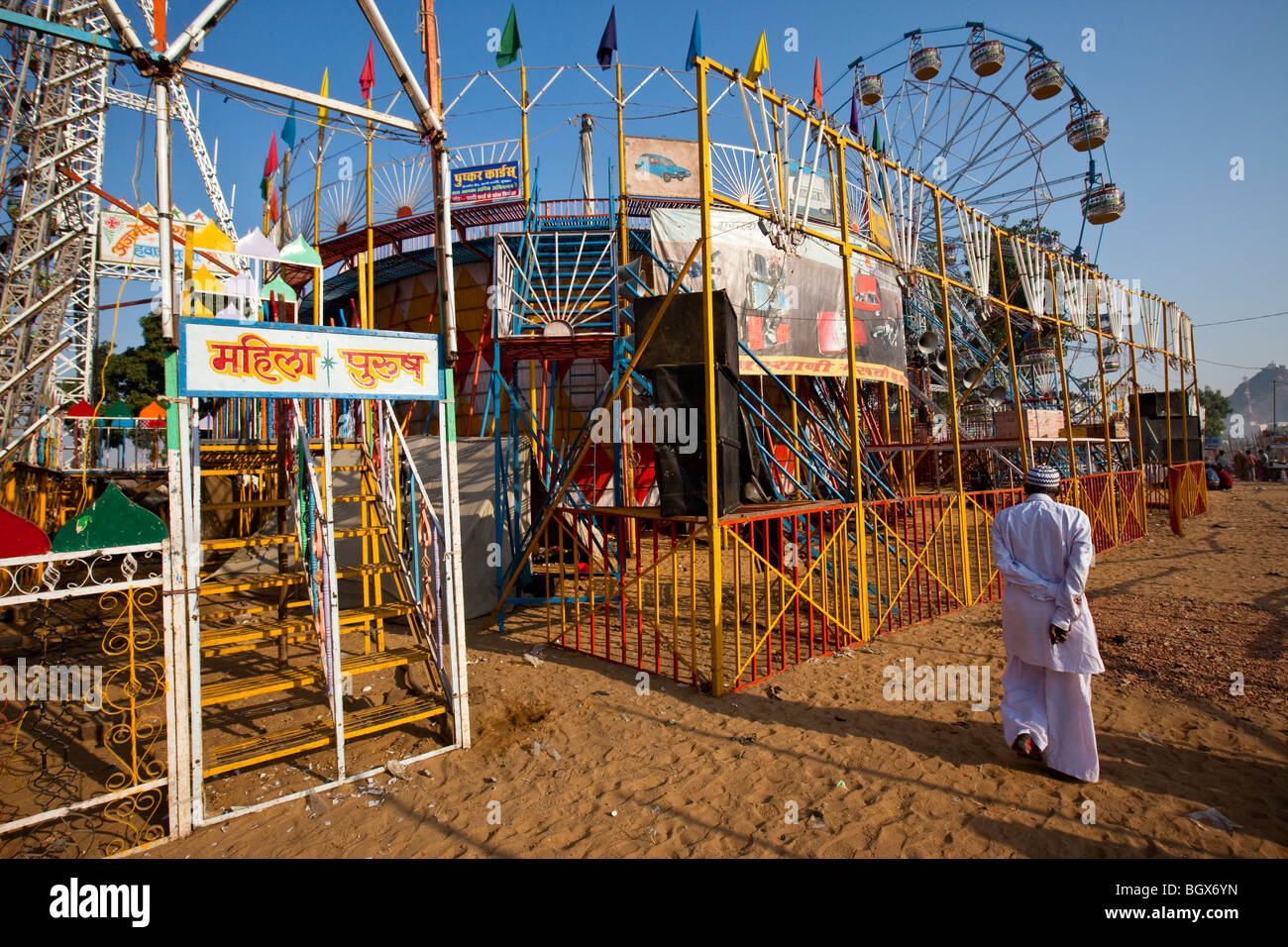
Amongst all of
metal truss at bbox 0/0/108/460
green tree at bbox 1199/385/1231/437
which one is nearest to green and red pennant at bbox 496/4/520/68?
metal truss at bbox 0/0/108/460

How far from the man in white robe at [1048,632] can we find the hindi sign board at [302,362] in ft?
15.0

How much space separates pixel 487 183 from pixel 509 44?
291 cm

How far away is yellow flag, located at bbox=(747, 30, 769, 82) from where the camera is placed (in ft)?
23.3

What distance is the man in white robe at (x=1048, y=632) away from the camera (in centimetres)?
433

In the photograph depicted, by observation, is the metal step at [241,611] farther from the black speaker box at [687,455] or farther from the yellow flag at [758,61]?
the yellow flag at [758,61]

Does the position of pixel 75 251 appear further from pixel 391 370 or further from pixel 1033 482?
pixel 1033 482

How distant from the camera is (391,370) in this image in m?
4.83

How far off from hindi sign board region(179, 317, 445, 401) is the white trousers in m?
4.91

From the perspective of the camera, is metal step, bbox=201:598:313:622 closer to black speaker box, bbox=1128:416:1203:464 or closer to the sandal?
the sandal

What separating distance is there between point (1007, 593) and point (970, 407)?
25024mm

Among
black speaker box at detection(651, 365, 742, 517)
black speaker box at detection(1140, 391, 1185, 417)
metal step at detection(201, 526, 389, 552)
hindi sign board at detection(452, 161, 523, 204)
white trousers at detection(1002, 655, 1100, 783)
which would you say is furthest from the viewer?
black speaker box at detection(1140, 391, 1185, 417)

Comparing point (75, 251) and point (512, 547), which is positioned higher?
point (75, 251)

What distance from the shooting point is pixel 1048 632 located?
442 centimetres
